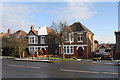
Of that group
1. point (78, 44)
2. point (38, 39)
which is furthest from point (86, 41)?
point (38, 39)

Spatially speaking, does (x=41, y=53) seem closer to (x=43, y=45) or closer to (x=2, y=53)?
(x=43, y=45)

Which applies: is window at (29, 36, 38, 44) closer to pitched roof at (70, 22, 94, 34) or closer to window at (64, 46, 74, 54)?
window at (64, 46, 74, 54)

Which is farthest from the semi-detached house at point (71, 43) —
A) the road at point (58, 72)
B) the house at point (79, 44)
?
the road at point (58, 72)

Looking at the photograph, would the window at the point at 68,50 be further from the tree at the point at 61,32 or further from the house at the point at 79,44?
the tree at the point at 61,32

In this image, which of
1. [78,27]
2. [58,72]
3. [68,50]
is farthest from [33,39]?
[58,72]

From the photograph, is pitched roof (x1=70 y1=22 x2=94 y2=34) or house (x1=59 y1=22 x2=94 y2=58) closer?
house (x1=59 y1=22 x2=94 y2=58)

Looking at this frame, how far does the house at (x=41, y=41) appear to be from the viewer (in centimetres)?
4512

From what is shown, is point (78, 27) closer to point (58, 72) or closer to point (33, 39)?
point (33, 39)

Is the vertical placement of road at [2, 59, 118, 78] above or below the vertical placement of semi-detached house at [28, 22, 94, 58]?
below

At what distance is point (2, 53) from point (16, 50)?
7742 millimetres

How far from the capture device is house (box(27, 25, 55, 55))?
45125 millimetres

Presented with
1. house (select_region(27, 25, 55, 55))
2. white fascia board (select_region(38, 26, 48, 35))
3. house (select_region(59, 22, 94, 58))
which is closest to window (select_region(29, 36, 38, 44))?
house (select_region(27, 25, 55, 55))

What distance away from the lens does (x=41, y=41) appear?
1812 inches

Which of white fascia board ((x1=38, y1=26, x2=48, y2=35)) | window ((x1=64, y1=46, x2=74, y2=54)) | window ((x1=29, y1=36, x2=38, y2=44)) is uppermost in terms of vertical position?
white fascia board ((x1=38, y1=26, x2=48, y2=35))
